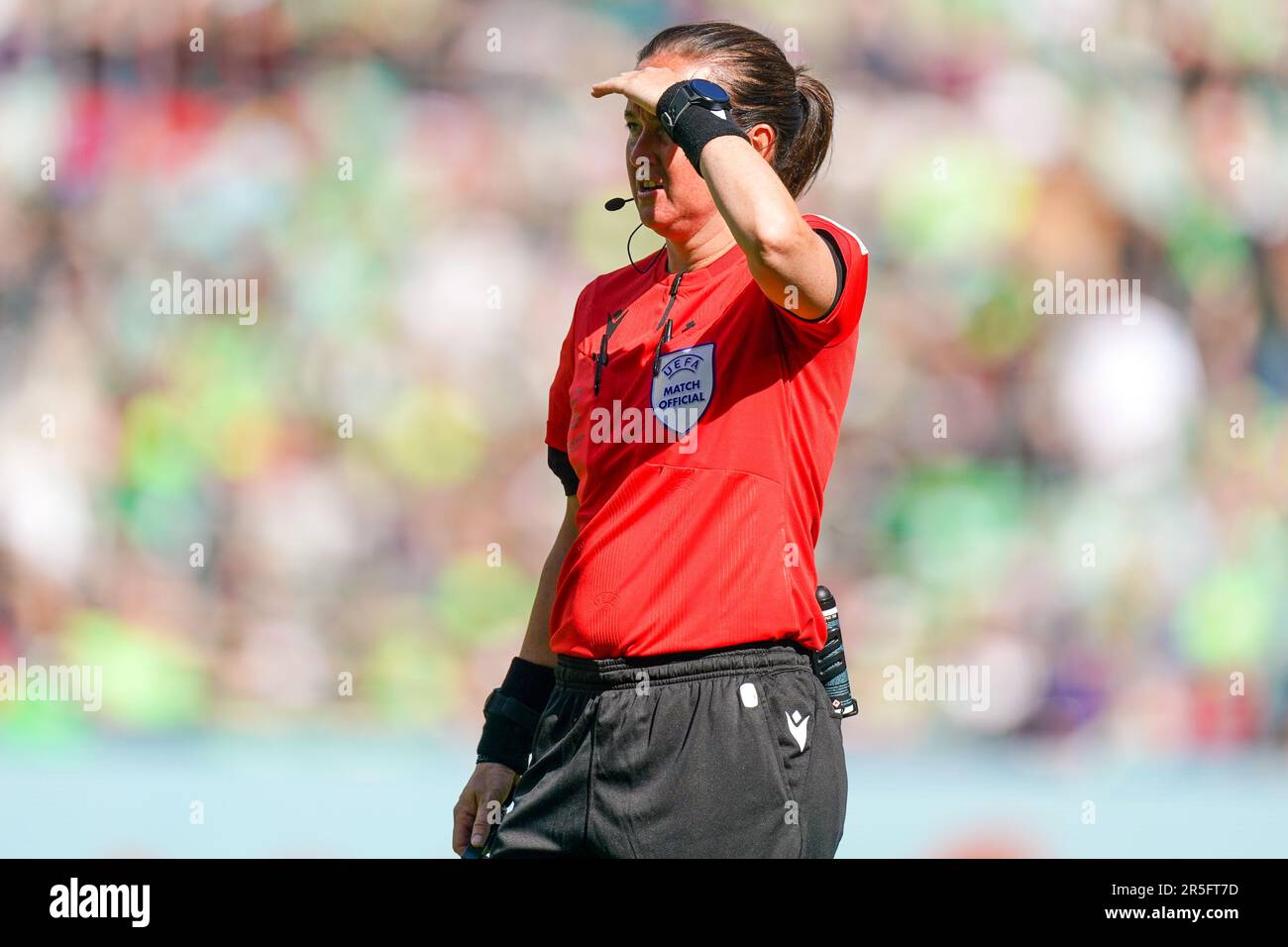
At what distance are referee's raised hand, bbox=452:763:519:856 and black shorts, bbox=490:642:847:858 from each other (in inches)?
7.3

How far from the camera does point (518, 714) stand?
1.99m

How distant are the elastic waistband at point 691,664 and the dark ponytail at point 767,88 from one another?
0.67 meters

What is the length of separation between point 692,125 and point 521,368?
3138 millimetres

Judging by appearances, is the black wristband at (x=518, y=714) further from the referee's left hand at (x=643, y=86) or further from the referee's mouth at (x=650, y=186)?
the referee's left hand at (x=643, y=86)

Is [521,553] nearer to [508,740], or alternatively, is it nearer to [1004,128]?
[1004,128]

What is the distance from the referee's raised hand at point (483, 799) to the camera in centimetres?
197

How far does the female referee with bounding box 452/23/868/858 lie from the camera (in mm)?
1690

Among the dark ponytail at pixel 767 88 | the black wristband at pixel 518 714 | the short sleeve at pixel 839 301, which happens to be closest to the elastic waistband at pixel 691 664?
the black wristband at pixel 518 714

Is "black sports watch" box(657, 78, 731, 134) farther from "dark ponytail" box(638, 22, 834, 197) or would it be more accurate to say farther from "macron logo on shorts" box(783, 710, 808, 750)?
"macron logo on shorts" box(783, 710, 808, 750)

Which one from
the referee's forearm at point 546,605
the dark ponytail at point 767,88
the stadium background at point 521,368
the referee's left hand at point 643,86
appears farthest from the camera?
the stadium background at point 521,368

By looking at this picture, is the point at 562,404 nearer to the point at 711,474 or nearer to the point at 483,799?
the point at 711,474

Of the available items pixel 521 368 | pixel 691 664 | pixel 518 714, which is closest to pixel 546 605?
pixel 518 714

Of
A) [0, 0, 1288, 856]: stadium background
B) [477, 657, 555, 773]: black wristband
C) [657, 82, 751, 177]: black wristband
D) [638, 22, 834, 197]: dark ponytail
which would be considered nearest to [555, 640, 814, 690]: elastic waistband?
[477, 657, 555, 773]: black wristband

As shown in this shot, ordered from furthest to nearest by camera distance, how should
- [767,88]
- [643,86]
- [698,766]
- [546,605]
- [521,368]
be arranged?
[521,368] < [546,605] < [767,88] < [643,86] < [698,766]
